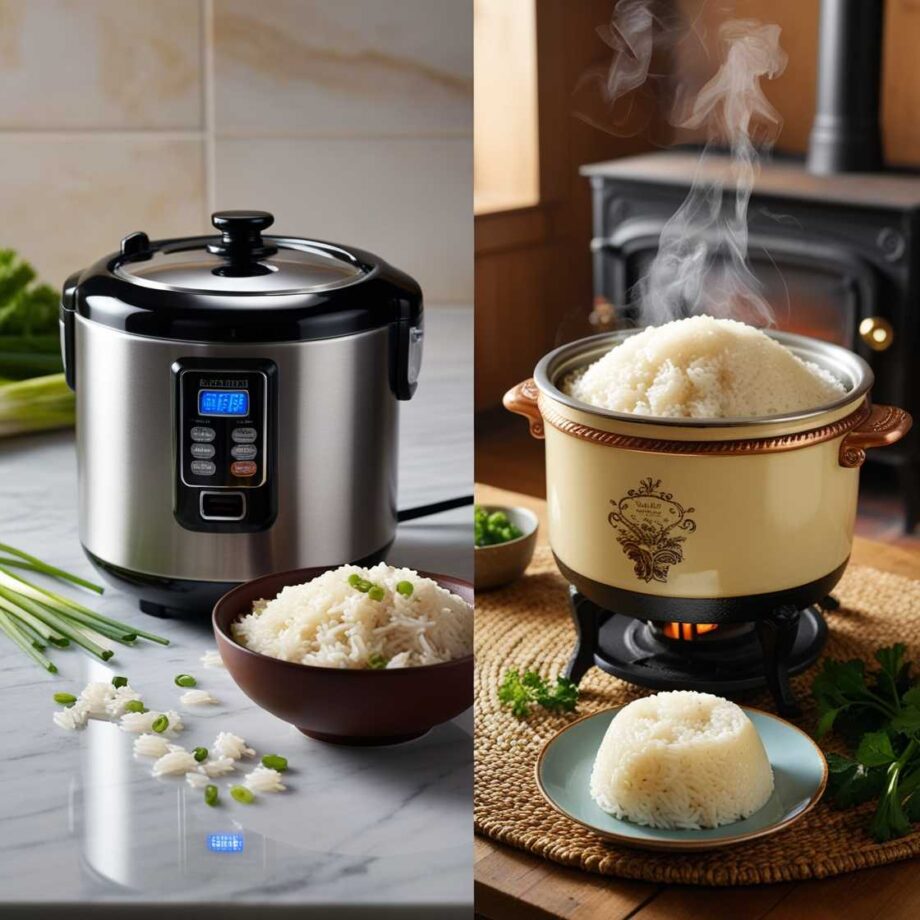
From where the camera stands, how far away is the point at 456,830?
22.0 inches

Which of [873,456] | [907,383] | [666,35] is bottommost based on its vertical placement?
[873,456]

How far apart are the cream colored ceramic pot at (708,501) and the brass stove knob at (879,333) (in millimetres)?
1259

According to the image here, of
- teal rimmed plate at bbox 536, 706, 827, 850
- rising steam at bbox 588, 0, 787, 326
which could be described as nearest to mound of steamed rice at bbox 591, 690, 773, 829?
teal rimmed plate at bbox 536, 706, 827, 850

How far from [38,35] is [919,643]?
113cm

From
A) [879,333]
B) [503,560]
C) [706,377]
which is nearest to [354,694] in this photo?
[706,377]

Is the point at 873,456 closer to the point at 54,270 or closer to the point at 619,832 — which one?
the point at 54,270

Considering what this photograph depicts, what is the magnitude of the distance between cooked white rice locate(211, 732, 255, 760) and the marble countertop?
0.04 feet

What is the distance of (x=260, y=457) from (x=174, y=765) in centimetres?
19

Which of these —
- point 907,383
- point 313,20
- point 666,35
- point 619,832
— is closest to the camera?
point 619,832

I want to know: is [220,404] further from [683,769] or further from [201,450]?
[683,769]

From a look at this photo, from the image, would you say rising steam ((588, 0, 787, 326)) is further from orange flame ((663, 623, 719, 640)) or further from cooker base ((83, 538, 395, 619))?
cooker base ((83, 538, 395, 619))

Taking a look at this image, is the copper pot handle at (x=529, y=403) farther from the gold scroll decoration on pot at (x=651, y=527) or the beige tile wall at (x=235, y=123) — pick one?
the beige tile wall at (x=235, y=123)

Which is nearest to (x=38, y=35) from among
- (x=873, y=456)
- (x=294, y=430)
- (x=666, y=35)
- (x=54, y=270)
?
(x=54, y=270)

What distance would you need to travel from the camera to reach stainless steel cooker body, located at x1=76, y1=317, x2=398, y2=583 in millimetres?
715
